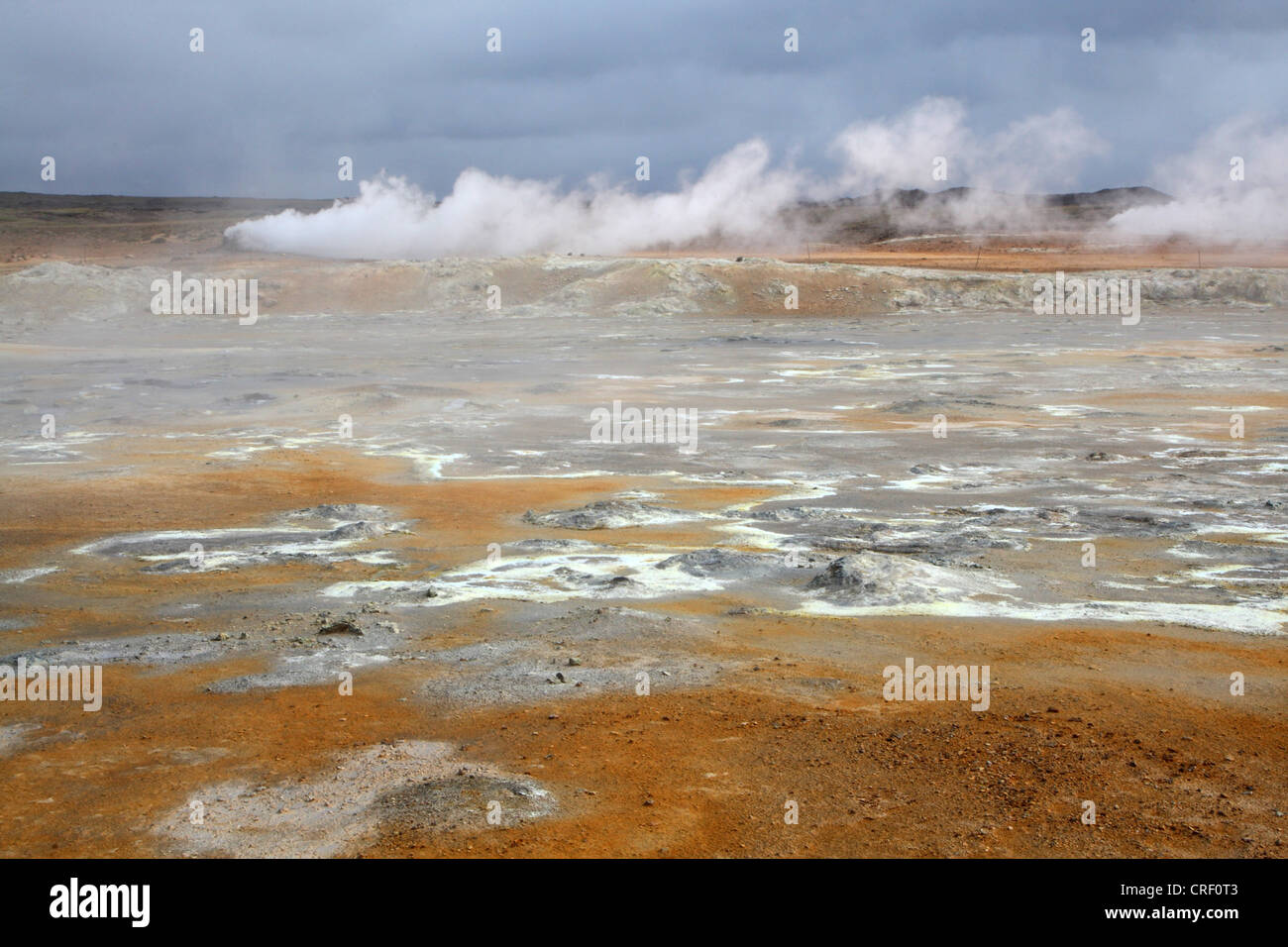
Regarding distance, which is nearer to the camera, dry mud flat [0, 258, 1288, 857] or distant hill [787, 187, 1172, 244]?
dry mud flat [0, 258, 1288, 857]

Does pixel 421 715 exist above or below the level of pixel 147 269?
below

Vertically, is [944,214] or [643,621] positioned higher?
[944,214]

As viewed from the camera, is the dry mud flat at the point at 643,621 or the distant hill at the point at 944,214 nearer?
the dry mud flat at the point at 643,621

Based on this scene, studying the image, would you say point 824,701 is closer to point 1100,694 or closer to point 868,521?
point 1100,694

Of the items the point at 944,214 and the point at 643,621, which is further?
the point at 944,214

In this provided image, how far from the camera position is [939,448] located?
1831cm

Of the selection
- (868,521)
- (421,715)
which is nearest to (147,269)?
(868,521)

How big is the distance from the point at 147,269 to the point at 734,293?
984 inches

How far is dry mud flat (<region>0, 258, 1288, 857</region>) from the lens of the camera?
6305 mm

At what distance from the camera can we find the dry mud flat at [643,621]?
630 centimetres

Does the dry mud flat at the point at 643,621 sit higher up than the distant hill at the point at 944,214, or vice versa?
the distant hill at the point at 944,214

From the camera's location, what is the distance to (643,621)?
9617mm

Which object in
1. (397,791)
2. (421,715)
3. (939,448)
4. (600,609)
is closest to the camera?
(397,791)

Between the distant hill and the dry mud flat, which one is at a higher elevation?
the distant hill
